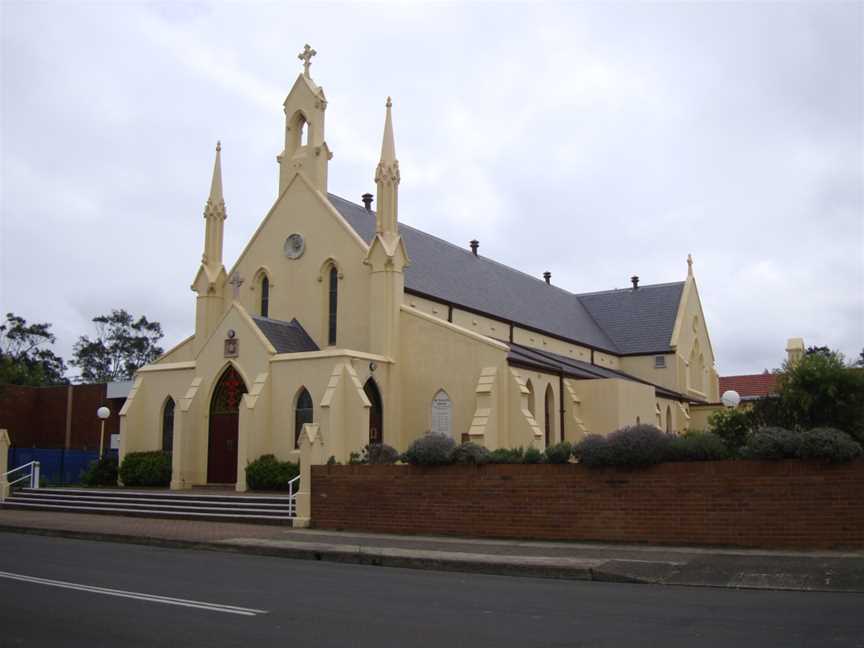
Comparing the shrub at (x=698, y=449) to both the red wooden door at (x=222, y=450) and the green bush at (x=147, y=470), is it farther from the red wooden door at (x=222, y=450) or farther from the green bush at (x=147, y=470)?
the green bush at (x=147, y=470)

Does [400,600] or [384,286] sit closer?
[400,600]

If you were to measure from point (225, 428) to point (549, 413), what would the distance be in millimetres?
12317

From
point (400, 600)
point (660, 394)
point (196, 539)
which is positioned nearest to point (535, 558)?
point (400, 600)

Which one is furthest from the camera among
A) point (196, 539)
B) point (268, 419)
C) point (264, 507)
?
point (268, 419)

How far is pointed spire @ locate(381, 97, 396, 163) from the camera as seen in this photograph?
3241 cm

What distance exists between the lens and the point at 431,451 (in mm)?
20984

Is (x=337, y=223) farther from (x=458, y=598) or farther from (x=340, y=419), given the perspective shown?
(x=458, y=598)

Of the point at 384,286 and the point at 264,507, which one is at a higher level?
the point at 384,286

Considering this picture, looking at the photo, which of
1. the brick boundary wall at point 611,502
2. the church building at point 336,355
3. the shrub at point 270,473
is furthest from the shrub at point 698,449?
the shrub at point 270,473

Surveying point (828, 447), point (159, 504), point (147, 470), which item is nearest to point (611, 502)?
point (828, 447)

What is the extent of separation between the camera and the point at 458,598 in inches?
476

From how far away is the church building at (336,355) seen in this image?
96.4 ft

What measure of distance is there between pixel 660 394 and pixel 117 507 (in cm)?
2718

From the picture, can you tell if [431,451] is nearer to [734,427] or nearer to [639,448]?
[639,448]
